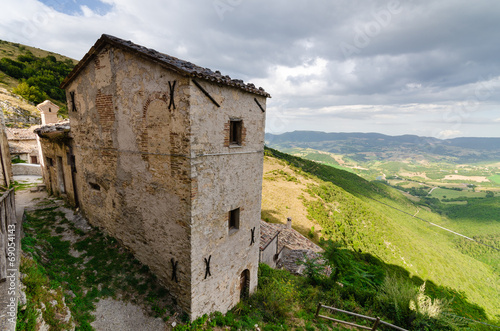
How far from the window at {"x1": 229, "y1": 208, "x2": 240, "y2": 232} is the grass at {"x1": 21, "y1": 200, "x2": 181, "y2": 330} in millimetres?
3234

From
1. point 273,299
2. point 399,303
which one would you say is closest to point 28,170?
point 273,299

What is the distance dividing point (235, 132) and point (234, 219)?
3490 mm

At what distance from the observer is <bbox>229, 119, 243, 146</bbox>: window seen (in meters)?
7.72

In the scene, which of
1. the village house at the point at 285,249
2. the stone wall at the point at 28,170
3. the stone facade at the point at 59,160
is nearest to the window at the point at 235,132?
the stone facade at the point at 59,160

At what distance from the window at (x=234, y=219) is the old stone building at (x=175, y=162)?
5 centimetres

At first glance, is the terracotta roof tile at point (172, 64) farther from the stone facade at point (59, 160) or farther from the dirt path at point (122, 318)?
the dirt path at point (122, 318)

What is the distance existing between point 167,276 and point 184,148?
4.78m

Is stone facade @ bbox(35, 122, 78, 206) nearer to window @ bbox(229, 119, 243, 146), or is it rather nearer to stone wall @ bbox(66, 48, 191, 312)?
stone wall @ bbox(66, 48, 191, 312)

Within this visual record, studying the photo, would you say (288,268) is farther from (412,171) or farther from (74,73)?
(412,171)

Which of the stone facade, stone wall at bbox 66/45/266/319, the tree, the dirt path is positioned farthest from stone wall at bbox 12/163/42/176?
the tree

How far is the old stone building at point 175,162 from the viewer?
6.24m

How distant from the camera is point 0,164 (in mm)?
9570

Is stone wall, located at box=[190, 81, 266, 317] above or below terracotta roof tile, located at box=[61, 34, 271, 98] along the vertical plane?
below

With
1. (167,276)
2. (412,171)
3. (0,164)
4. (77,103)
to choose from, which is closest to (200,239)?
(167,276)
